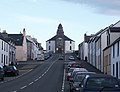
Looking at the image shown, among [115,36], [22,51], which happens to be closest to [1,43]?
[115,36]

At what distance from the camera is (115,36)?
190 ft

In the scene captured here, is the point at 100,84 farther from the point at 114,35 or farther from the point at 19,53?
the point at 19,53

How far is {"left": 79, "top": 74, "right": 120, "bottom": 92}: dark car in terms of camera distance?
50.6ft

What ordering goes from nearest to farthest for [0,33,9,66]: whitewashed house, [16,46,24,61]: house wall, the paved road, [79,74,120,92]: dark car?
[79,74,120,92]: dark car, the paved road, [0,33,9,66]: whitewashed house, [16,46,24,61]: house wall

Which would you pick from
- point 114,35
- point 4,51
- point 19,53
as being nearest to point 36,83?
point 114,35

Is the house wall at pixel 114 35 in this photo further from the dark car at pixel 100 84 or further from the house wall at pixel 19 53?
the house wall at pixel 19 53

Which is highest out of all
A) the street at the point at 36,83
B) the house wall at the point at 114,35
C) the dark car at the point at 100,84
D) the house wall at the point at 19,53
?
the house wall at the point at 114,35

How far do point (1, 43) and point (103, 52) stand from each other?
23682 mm

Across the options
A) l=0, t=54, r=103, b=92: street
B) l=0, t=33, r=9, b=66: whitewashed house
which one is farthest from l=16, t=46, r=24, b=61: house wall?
l=0, t=54, r=103, b=92: street

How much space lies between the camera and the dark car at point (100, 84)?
1544 cm

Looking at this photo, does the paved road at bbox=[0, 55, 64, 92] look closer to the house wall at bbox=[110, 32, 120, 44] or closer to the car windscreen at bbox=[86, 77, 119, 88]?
the house wall at bbox=[110, 32, 120, 44]

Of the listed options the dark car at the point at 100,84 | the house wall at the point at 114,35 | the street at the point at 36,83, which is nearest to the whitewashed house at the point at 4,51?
the street at the point at 36,83

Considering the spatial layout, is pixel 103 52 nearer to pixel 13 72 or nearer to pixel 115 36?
pixel 115 36

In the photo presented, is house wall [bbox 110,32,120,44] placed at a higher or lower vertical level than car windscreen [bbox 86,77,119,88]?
higher
